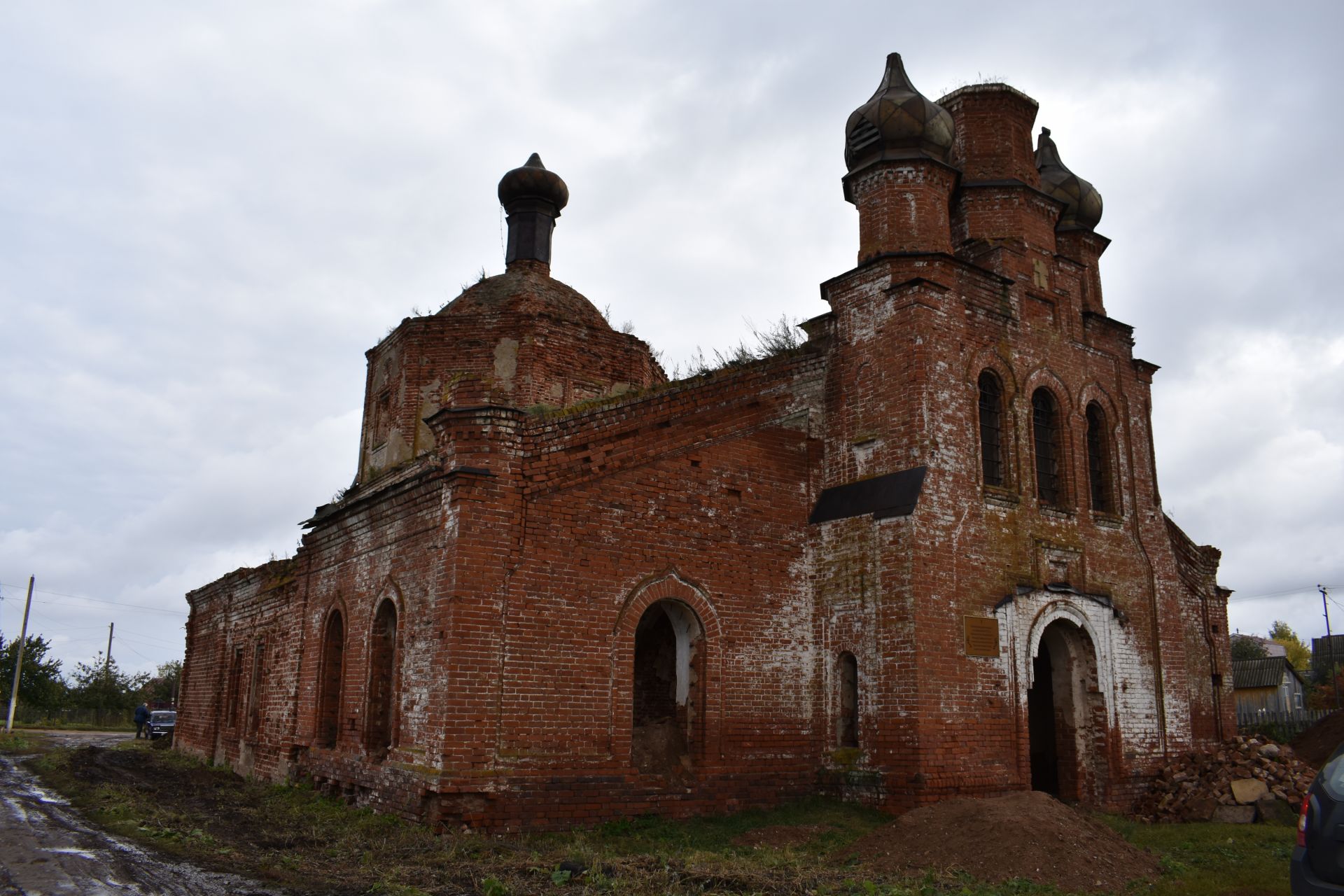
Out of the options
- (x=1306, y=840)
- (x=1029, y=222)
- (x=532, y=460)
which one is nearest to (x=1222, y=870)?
(x=1306, y=840)

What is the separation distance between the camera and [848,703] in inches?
484

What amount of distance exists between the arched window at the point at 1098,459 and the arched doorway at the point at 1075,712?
2.07 metres

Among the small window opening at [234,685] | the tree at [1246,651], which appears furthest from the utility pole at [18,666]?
the tree at [1246,651]

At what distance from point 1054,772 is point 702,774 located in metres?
6.22

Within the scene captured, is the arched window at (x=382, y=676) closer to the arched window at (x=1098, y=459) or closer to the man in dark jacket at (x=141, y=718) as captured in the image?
the arched window at (x=1098, y=459)

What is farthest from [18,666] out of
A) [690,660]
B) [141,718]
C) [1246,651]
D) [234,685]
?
[1246,651]

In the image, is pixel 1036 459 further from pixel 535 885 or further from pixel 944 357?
pixel 535 885

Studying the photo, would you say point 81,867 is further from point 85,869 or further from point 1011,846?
point 1011,846

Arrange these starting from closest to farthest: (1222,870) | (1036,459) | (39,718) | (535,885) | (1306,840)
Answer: (1306,840) → (535,885) → (1222,870) → (1036,459) → (39,718)

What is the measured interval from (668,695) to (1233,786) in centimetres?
727

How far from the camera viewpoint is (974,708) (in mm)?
11727

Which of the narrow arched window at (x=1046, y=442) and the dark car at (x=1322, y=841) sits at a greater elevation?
the narrow arched window at (x=1046, y=442)

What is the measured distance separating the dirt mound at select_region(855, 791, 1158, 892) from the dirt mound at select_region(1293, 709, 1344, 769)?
12.0 m

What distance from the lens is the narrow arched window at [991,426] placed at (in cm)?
1315
